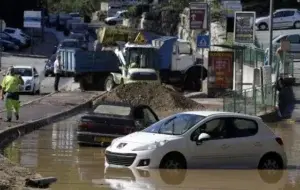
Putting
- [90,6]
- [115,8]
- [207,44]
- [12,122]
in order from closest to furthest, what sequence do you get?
[12,122] → [207,44] → [115,8] → [90,6]

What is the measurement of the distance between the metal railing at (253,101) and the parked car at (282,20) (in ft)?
126

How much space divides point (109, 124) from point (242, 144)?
5.54 meters

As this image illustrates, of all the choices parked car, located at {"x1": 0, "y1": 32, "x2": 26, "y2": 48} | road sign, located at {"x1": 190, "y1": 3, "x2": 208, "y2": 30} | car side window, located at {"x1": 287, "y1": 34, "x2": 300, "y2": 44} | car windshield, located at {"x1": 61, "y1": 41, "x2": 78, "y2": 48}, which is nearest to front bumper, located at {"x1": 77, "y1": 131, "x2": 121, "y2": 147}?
road sign, located at {"x1": 190, "y1": 3, "x2": 208, "y2": 30}

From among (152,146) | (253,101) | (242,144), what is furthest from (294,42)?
(152,146)

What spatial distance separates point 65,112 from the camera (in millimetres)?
35625

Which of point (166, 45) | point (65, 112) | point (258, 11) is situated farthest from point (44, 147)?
point (258, 11)

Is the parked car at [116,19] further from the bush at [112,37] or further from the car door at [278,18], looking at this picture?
the bush at [112,37]

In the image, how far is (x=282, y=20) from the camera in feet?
255

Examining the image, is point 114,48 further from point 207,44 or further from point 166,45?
point 207,44

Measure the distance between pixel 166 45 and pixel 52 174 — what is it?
31194 mm

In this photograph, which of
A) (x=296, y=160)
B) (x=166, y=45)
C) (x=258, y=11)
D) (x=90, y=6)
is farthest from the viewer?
(x=90, y=6)

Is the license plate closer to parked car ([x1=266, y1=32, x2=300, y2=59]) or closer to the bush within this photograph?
the bush

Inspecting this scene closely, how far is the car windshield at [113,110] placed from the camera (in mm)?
25516

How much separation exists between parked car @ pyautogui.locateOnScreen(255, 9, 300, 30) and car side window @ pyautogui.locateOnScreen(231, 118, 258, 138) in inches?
2240
